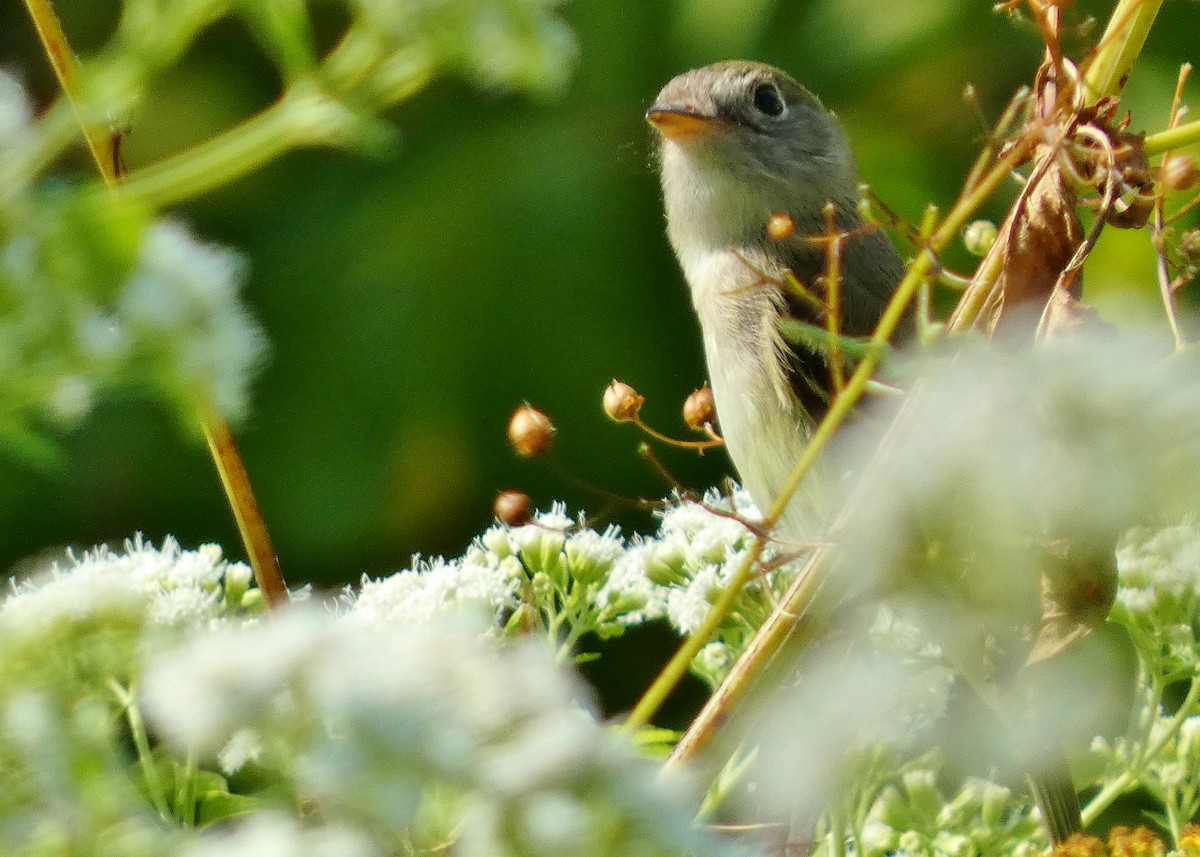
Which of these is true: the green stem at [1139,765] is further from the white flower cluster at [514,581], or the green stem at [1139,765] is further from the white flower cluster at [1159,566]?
the white flower cluster at [514,581]

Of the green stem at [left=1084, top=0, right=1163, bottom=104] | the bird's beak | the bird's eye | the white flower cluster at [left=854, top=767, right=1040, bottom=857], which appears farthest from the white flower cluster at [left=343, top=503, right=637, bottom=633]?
the bird's eye

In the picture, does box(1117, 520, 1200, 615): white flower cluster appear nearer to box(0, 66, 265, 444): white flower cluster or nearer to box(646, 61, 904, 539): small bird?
box(0, 66, 265, 444): white flower cluster

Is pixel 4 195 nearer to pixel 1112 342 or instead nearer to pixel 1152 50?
pixel 1112 342

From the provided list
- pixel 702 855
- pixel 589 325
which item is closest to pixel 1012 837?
pixel 702 855

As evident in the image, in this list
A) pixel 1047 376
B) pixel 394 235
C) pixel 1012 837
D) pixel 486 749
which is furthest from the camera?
pixel 394 235

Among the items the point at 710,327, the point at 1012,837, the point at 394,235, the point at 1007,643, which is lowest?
the point at 1012,837

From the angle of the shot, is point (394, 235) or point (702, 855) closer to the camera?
point (702, 855)

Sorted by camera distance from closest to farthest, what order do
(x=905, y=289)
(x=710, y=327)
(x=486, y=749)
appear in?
(x=486, y=749), (x=905, y=289), (x=710, y=327)
